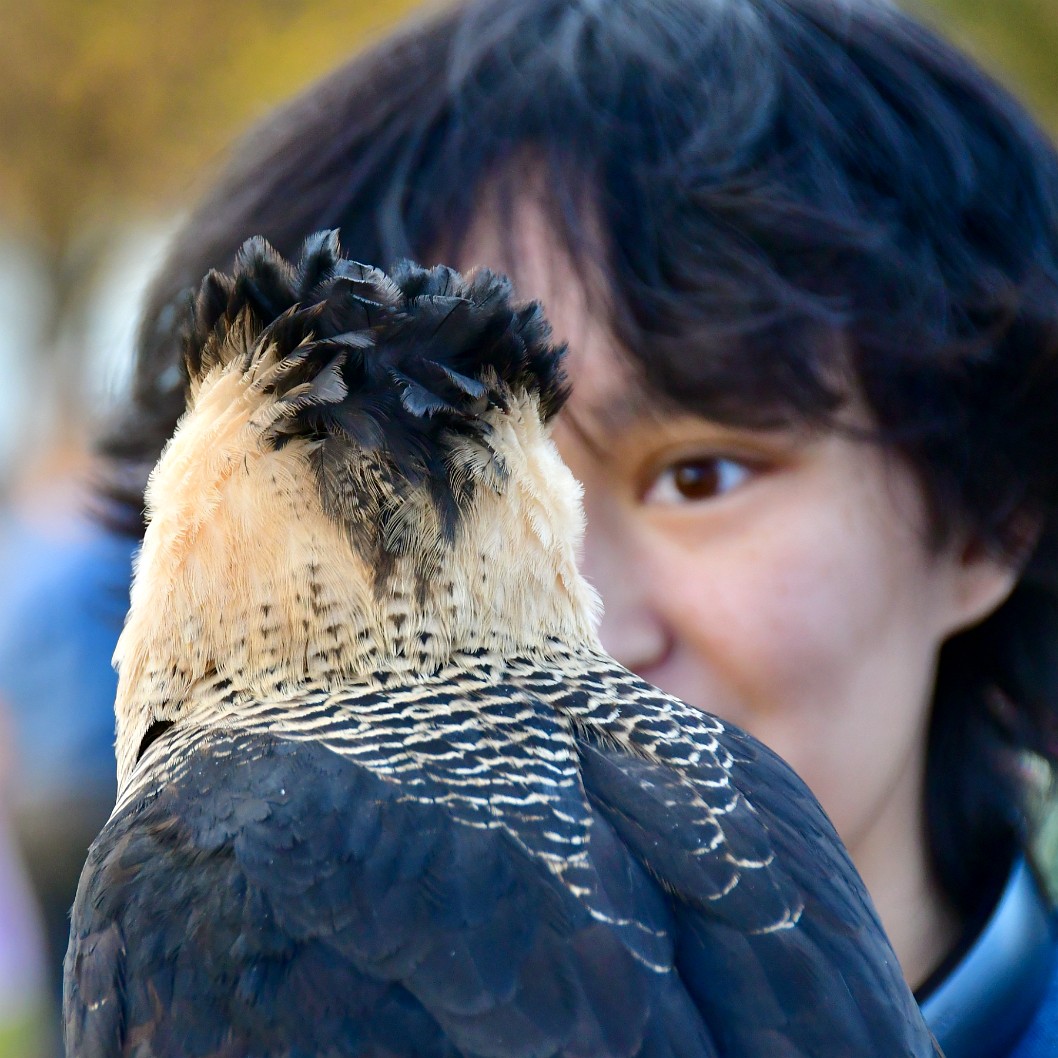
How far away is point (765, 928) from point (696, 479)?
1.15 m

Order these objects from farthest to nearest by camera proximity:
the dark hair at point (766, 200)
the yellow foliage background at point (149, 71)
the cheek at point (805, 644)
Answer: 1. the yellow foliage background at point (149, 71)
2. the dark hair at point (766, 200)
3. the cheek at point (805, 644)

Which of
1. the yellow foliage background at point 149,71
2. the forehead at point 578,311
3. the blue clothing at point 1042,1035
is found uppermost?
the yellow foliage background at point 149,71

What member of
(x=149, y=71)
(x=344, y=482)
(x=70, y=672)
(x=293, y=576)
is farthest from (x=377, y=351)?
(x=149, y=71)

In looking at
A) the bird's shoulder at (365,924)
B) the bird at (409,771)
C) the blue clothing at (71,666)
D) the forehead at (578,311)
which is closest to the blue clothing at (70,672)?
the blue clothing at (71,666)

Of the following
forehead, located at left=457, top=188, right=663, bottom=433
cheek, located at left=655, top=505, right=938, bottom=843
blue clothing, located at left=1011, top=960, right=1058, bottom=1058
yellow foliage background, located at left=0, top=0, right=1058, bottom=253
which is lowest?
blue clothing, located at left=1011, top=960, right=1058, bottom=1058

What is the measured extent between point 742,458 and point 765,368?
192mm

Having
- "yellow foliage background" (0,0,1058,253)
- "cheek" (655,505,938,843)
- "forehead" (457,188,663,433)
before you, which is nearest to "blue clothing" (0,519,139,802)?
"forehead" (457,188,663,433)

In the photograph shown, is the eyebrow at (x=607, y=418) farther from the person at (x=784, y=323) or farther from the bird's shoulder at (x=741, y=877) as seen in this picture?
the bird's shoulder at (x=741, y=877)

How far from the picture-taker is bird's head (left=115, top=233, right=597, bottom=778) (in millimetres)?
1601

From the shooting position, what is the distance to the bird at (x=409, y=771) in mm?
1406

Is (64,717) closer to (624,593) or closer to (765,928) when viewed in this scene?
(624,593)

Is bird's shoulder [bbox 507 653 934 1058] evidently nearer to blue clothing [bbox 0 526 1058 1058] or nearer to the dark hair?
the dark hair

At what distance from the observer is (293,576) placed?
166 cm

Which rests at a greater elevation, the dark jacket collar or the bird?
the bird
